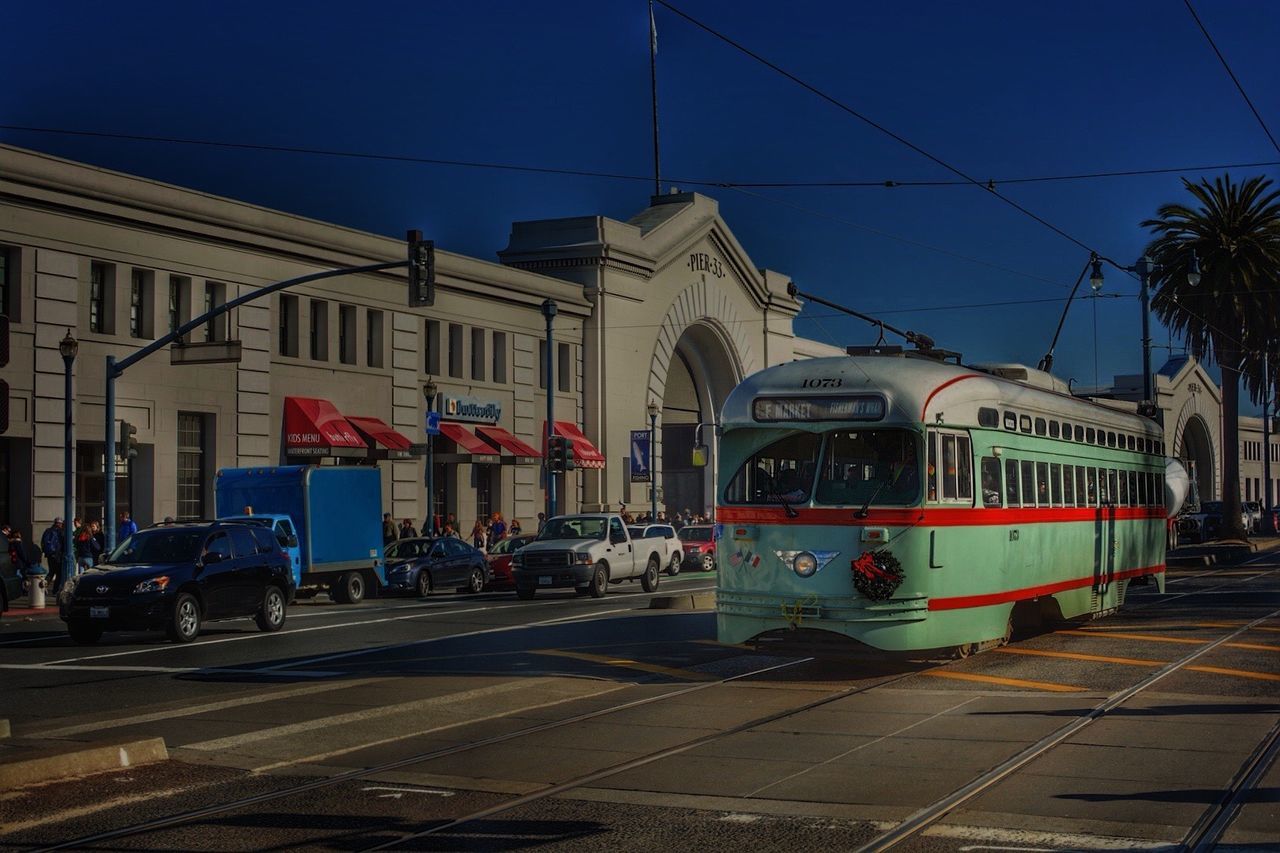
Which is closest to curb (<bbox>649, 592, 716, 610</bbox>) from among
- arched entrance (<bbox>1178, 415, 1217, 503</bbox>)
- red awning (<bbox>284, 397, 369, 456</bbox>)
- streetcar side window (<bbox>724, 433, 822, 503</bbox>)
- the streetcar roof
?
the streetcar roof

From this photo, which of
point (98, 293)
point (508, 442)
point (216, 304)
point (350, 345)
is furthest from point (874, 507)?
point (508, 442)

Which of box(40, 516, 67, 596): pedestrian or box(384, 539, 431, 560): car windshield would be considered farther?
box(384, 539, 431, 560): car windshield

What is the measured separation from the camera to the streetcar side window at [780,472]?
16203 millimetres

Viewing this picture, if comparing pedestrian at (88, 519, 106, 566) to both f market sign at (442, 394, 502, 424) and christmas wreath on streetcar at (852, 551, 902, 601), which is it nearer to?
f market sign at (442, 394, 502, 424)

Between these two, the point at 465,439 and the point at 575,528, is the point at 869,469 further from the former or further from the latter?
the point at 465,439

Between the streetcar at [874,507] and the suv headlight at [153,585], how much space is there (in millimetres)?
9412

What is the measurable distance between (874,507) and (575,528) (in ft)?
63.8

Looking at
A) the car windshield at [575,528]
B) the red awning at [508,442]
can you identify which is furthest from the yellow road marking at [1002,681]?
the red awning at [508,442]

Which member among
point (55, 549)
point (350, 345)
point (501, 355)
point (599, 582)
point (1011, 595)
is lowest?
point (599, 582)

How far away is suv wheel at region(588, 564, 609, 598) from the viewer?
33.1 meters

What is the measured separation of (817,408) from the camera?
53.3 ft

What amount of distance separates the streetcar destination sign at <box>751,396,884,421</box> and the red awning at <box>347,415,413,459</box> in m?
28.7

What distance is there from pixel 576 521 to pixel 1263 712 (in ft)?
73.8

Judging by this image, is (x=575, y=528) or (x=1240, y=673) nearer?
(x=1240, y=673)
